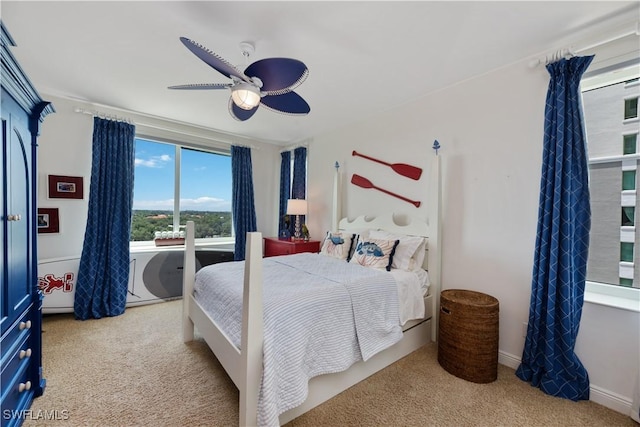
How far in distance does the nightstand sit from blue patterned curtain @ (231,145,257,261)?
45 centimetres

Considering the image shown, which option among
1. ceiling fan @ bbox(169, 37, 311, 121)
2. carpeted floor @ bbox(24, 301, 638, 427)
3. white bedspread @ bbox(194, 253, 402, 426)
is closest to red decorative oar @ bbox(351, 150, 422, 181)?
white bedspread @ bbox(194, 253, 402, 426)

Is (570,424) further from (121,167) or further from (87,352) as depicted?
(121,167)

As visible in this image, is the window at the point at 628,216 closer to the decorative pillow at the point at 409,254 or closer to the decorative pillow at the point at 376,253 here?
the decorative pillow at the point at 409,254

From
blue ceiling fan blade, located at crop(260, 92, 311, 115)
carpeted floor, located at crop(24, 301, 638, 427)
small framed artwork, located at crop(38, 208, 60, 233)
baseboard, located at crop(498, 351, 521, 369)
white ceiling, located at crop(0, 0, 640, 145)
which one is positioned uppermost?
white ceiling, located at crop(0, 0, 640, 145)

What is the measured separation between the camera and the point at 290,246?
12.0 feet

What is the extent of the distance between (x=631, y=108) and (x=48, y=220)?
5.37 m

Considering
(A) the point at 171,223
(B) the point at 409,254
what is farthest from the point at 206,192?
(B) the point at 409,254

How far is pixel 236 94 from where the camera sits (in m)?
1.73

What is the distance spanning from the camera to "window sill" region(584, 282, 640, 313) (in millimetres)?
1631

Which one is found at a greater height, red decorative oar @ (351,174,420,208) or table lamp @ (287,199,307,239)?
red decorative oar @ (351,174,420,208)

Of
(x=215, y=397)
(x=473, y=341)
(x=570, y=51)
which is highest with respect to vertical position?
(x=570, y=51)

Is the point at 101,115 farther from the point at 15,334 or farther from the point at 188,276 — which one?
the point at 15,334

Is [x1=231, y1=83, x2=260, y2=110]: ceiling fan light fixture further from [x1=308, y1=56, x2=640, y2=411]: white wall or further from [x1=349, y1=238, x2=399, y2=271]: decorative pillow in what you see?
[x1=308, y1=56, x2=640, y2=411]: white wall

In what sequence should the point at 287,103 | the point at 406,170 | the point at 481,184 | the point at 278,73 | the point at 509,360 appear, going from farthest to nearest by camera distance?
the point at 406,170
the point at 481,184
the point at 509,360
the point at 287,103
the point at 278,73
